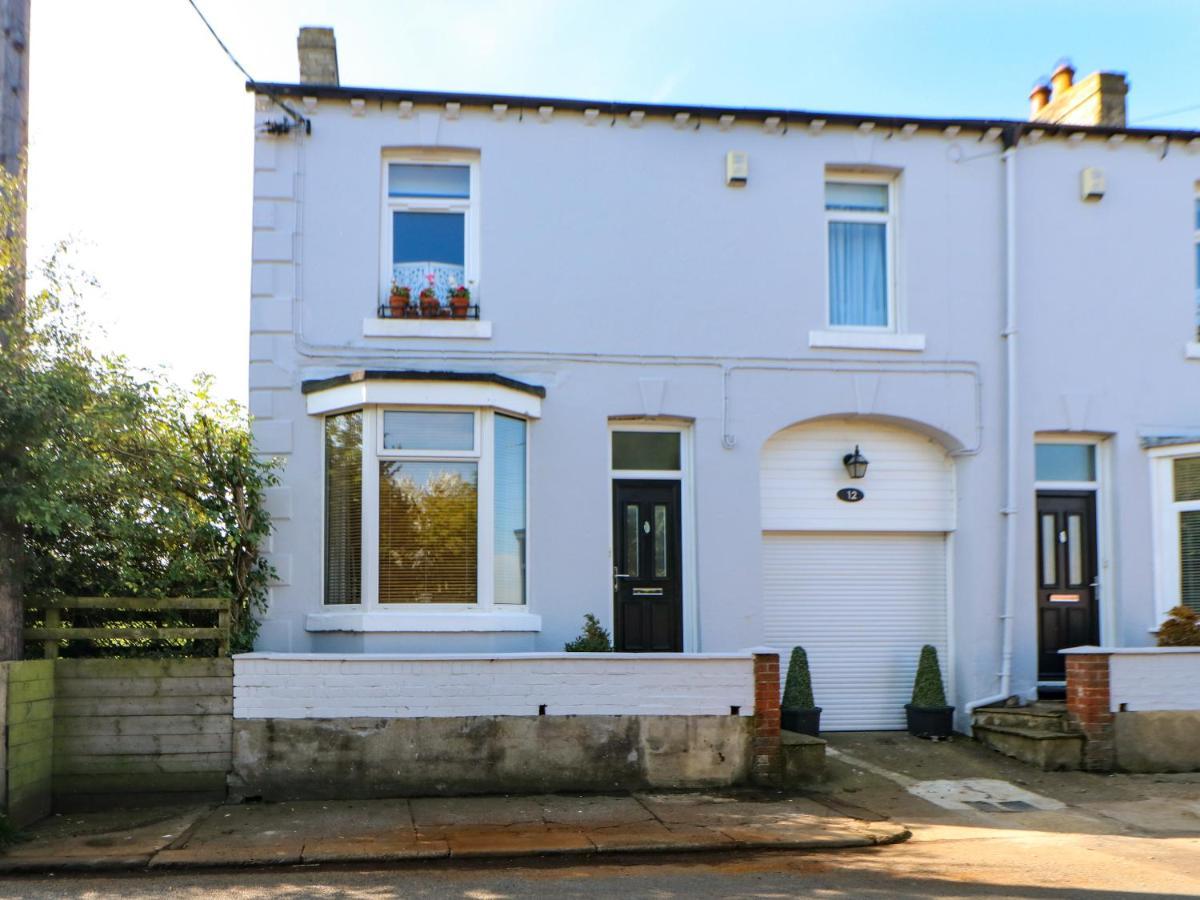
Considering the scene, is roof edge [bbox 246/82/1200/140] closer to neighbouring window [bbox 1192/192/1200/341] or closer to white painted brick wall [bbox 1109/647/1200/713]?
neighbouring window [bbox 1192/192/1200/341]

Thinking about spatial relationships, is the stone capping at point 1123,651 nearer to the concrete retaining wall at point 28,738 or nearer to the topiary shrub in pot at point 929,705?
the topiary shrub in pot at point 929,705

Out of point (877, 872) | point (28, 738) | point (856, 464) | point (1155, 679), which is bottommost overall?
point (877, 872)

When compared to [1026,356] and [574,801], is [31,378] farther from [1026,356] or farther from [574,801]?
[1026,356]

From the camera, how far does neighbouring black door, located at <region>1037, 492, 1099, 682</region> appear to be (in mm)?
12570

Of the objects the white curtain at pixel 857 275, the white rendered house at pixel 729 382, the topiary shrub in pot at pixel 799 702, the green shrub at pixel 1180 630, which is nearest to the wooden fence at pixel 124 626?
the white rendered house at pixel 729 382

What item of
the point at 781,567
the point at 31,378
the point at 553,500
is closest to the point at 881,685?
the point at 781,567

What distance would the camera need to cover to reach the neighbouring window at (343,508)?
1120 centimetres

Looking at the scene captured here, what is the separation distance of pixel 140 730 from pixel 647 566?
4941 mm

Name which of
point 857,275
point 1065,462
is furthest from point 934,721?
point 857,275

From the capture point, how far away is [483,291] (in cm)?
1180

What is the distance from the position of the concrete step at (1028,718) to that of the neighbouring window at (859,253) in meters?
3.95

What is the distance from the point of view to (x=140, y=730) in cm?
938

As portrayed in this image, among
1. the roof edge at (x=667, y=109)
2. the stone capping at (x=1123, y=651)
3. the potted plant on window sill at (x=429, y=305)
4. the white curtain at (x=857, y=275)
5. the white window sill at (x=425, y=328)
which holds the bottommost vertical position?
the stone capping at (x=1123, y=651)

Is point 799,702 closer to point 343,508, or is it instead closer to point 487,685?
point 487,685
